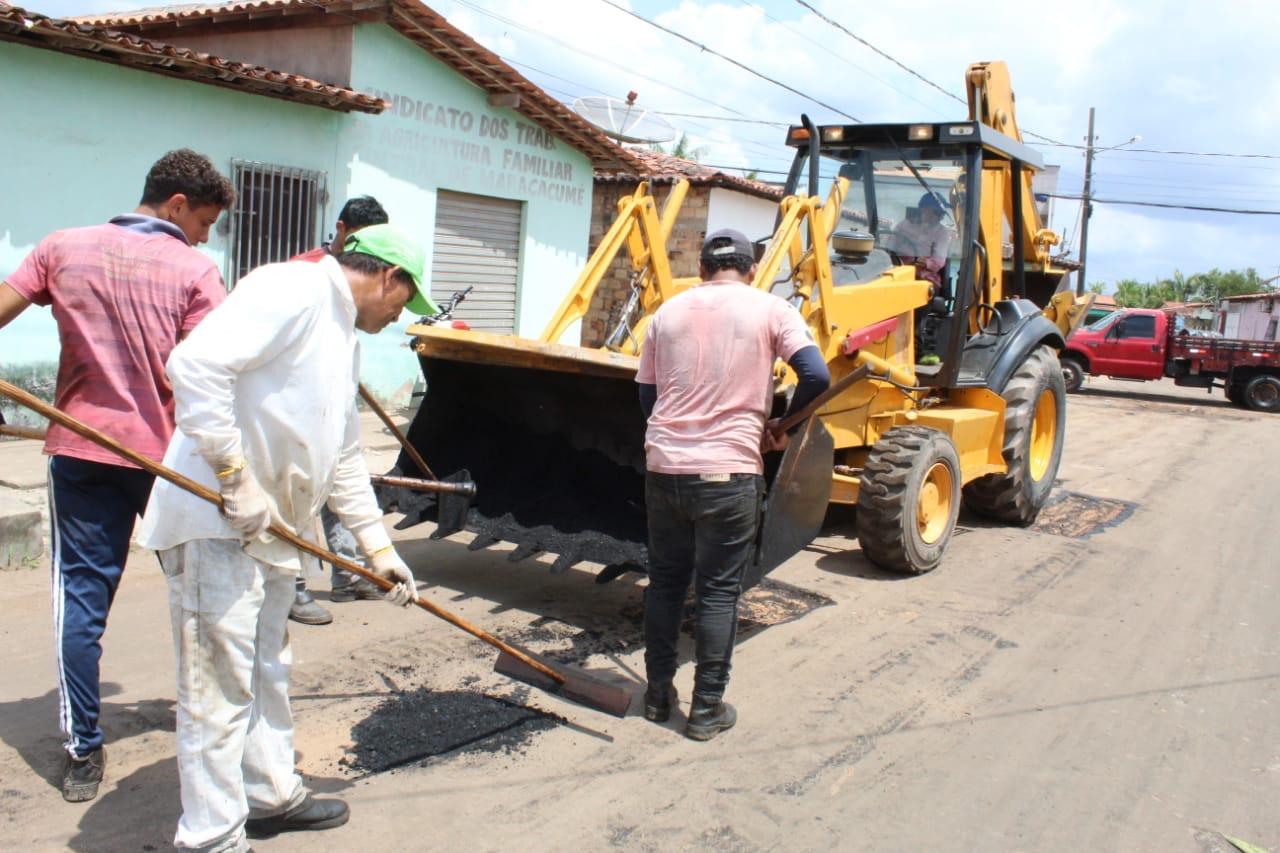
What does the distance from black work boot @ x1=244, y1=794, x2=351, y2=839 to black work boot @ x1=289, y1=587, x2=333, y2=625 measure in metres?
1.86

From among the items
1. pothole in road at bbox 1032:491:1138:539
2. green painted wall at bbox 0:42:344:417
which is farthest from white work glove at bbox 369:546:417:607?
green painted wall at bbox 0:42:344:417

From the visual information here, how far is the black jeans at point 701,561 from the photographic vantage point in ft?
13.6

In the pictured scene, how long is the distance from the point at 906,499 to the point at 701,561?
2.42 meters

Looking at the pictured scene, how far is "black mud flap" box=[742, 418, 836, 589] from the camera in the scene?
4828 millimetres

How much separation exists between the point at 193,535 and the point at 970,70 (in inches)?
311

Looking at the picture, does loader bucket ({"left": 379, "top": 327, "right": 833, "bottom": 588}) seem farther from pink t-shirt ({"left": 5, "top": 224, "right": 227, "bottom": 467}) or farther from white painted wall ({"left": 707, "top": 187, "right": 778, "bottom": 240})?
white painted wall ({"left": 707, "top": 187, "right": 778, "bottom": 240})

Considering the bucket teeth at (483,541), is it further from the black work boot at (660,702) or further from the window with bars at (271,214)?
the window with bars at (271,214)

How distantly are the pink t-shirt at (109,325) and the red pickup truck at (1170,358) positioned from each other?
20.7 meters

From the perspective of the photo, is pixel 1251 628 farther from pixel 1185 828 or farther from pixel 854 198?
pixel 854 198

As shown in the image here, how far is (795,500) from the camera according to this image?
503 cm

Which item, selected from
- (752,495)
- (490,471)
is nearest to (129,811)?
(752,495)

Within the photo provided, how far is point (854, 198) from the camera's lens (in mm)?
7746

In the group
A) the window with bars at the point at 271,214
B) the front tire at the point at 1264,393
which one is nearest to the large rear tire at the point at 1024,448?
the window with bars at the point at 271,214

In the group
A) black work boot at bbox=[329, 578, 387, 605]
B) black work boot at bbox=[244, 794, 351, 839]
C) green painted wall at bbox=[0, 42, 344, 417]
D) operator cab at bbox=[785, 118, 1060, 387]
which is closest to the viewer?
black work boot at bbox=[244, 794, 351, 839]
